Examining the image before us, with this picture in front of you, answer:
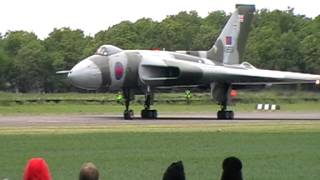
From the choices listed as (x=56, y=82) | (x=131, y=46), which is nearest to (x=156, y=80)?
(x=56, y=82)

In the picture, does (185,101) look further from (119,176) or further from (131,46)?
(131,46)

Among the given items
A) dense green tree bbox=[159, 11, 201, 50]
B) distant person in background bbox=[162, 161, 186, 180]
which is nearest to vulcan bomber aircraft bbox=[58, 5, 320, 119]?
distant person in background bbox=[162, 161, 186, 180]

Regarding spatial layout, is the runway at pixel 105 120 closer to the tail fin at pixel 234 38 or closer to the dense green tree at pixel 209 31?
the tail fin at pixel 234 38

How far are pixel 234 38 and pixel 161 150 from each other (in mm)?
28223

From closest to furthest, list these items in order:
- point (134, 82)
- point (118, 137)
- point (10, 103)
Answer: point (118, 137)
point (134, 82)
point (10, 103)

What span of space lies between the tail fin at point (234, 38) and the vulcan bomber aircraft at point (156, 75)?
1021 millimetres

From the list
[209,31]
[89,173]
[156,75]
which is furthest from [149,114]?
[209,31]

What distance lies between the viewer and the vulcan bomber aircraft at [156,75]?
146ft

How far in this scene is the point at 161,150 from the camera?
2200 cm

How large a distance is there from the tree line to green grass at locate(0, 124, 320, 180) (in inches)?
3078

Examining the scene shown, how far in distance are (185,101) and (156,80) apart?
28446 mm

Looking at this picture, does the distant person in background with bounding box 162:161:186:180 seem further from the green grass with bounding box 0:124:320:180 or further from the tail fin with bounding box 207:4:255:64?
the tail fin with bounding box 207:4:255:64

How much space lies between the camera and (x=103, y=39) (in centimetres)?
15175

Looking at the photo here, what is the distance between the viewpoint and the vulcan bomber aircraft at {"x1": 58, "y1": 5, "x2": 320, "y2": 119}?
4441 centimetres
